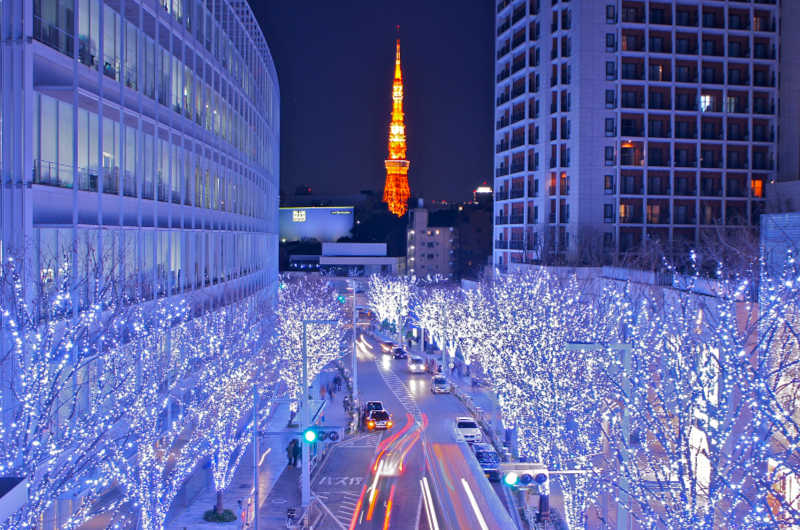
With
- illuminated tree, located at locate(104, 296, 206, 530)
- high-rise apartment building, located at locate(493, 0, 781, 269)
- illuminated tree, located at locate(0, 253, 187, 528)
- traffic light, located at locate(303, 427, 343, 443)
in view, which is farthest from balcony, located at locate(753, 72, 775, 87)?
illuminated tree, located at locate(0, 253, 187, 528)

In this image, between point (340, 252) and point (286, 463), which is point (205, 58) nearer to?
point (286, 463)

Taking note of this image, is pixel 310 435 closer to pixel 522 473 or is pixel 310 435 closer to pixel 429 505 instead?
pixel 429 505

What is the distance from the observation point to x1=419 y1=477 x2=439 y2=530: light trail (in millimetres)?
16073

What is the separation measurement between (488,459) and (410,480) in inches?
108

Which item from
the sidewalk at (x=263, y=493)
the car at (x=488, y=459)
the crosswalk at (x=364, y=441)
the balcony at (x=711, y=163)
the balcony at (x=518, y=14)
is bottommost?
the crosswalk at (x=364, y=441)

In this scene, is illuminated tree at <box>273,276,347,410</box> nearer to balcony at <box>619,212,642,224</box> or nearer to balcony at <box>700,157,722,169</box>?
balcony at <box>619,212,642,224</box>

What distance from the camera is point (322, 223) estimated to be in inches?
3750

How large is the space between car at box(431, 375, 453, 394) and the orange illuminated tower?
71.3 meters

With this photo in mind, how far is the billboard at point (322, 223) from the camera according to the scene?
95.1 meters

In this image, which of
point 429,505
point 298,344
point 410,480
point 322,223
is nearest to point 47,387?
point 429,505

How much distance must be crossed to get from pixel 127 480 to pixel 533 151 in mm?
35025

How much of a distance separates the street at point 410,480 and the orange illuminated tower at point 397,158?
3021 inches

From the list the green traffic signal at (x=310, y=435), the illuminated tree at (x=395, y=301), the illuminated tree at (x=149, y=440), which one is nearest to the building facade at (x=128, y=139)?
the illuminated tree at (x=149, y=440)

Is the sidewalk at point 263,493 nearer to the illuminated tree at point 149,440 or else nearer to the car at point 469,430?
the illuminated tree at point 149,440
